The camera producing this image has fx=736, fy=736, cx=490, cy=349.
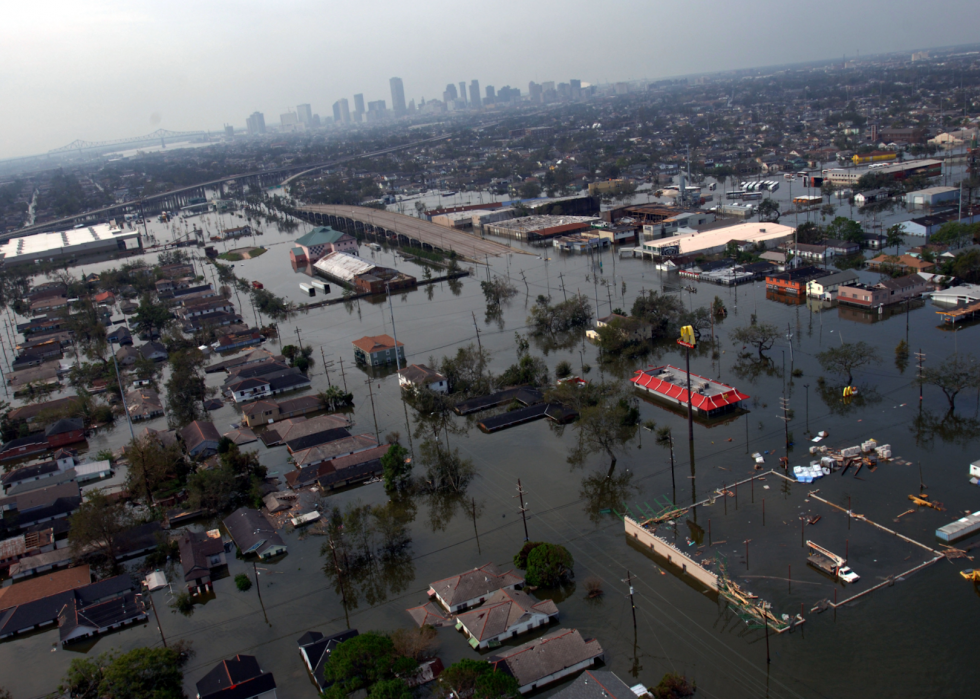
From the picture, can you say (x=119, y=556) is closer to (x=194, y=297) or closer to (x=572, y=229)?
(x=194, y=297)

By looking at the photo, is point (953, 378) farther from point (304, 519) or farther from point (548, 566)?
point (304, 519)

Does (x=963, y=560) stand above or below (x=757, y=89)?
below

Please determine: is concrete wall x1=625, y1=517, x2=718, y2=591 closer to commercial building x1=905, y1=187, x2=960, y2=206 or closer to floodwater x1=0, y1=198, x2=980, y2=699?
floodwater x1=0, y1=198, x2=980, y2=699

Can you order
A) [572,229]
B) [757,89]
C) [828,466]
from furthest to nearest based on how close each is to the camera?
[757,89] < [572,229] < [828,466]

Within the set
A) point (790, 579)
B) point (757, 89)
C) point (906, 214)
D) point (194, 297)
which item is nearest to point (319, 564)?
point (790, 579)

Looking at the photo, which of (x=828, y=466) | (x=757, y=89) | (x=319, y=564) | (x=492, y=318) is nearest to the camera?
(x=319, y=564)

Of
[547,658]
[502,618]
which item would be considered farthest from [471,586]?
[547,658]

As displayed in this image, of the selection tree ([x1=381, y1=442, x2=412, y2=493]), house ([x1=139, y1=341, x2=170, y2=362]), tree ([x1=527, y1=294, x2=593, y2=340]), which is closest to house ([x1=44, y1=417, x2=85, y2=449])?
house ([x1=139, y1=341, x2=170, y2=362])
